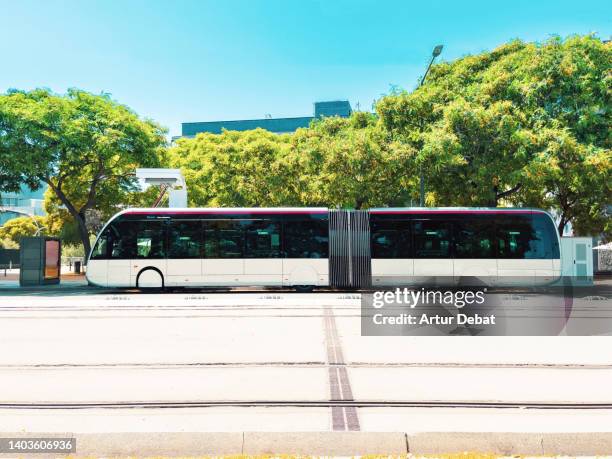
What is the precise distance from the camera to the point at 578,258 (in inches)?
1013

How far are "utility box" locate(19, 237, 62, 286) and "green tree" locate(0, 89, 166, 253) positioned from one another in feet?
8.42

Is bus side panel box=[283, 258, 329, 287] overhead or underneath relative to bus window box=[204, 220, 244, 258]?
underneath

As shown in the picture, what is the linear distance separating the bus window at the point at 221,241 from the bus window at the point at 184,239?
30cm

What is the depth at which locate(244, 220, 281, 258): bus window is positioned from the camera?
1981cm

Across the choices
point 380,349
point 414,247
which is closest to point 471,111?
point 414,247

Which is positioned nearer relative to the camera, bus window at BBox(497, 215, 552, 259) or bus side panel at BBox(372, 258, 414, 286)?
bus window at BBox(497, 215, 552, 259)

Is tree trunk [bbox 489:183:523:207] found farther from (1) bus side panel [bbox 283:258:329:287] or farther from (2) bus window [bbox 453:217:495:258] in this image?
(1) bus side panel [bbox 283:258:329:287]

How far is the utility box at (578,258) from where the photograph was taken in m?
25.6

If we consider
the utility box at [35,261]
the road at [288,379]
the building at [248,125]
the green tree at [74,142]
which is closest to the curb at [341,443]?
the road at [288,379]

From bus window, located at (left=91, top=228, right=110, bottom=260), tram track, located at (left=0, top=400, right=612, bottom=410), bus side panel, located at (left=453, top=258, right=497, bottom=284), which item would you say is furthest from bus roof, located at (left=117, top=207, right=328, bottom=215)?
tram track, located at (left=0, top=400, right=612, bottom=410)

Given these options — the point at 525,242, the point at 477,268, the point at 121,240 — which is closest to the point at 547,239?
the point at 525,242
